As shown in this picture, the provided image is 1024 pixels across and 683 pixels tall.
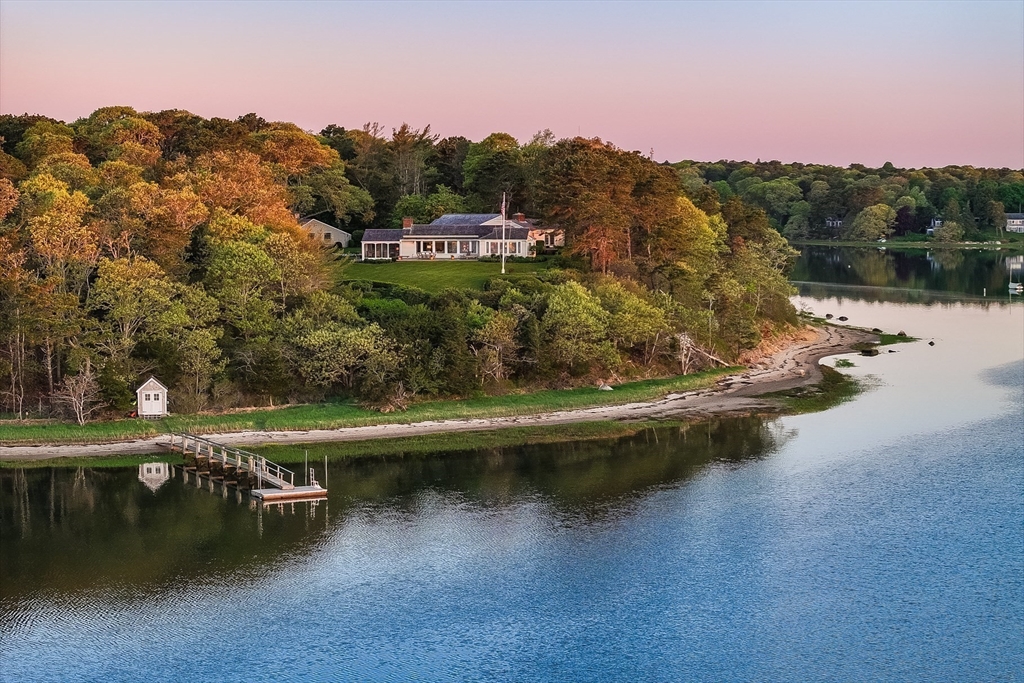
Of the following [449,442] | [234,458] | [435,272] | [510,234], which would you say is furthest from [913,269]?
[234,458]

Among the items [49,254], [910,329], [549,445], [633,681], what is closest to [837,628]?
[633,681]

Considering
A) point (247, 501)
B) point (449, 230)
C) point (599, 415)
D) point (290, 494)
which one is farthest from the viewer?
point (449, 230)

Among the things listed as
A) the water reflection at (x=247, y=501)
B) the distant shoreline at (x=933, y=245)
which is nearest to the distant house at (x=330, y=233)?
the water reflection at (x=247, y=501)

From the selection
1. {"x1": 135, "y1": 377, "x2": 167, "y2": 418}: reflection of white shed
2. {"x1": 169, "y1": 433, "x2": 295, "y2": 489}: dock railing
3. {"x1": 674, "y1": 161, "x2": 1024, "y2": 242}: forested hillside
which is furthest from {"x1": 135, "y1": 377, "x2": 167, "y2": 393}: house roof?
{"x1": 674, "y1": 161, "x2": 1024, "y2": 242}: forested hillside

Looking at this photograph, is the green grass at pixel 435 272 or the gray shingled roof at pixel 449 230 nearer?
the green grass at pixel 435 272

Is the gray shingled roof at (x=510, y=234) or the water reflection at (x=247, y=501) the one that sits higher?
the gray shingled roof at (x=510, y=234)

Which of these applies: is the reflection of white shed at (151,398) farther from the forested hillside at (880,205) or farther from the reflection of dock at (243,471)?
the forested hillside at (880,205)

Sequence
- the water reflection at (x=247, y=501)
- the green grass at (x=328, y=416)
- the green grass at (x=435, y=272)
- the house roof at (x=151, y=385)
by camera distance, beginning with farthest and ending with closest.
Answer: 1. the green grass at (x=435, y=272)
2. the house roof at (x=151, y=385)
3. the green grass at (x=328, y=416)
4. the water reflection at (x=247, y=501)

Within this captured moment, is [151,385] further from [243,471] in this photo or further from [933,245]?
[933,245]
